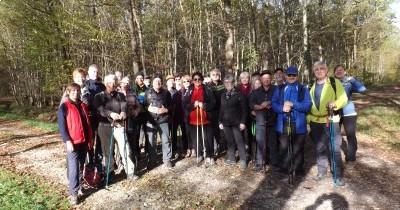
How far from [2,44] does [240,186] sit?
94.7ft

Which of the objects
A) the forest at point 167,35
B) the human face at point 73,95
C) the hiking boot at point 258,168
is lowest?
the hiking boot at point 258,168

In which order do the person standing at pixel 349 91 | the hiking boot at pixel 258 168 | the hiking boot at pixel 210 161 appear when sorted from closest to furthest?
the person standing at pixel 349 91
the hiking boot at pixel 258 168
the hiking boot at pixel 210 161

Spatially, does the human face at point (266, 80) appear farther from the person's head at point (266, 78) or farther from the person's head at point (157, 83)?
the person's head at point (157, 83)

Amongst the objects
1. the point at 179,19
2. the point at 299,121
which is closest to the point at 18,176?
the point at 299,121

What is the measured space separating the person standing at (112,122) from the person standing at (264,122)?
2682mm

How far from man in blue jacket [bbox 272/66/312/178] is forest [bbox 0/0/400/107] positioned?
5.28 meters

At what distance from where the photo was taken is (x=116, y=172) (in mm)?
7289

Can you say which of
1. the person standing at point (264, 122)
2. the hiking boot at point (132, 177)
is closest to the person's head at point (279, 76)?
the person standing at point (264, 122)

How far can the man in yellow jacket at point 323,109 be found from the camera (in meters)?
6.07

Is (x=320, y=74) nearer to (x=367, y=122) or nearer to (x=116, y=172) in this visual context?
(x=116, y=172)

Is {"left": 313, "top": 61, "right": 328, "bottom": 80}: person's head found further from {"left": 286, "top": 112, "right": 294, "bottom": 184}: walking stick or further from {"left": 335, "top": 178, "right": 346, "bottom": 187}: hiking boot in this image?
{"left": 335, "top": 178, "right": 346, "bottom": 187}: hiking boot

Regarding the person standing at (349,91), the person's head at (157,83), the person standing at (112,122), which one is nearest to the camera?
the person standing at (112,122)

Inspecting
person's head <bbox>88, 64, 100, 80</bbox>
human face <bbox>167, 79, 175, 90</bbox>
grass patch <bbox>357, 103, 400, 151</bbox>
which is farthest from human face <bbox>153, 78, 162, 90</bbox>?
grass patch <bbox>357, 103, 400, 151</bbox>

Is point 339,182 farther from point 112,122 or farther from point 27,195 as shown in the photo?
point 27,195
